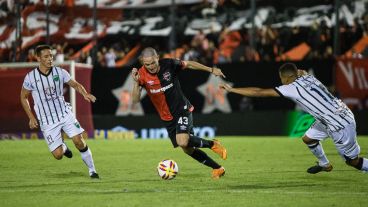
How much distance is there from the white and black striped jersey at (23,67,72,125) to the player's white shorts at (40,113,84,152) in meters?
0.07

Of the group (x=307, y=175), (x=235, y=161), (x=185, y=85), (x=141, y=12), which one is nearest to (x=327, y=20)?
(x=185, y=85)

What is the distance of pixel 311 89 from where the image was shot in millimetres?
10477

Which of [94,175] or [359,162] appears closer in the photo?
[359,162]

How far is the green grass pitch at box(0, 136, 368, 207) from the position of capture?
9086 mm

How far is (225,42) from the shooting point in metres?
23.9

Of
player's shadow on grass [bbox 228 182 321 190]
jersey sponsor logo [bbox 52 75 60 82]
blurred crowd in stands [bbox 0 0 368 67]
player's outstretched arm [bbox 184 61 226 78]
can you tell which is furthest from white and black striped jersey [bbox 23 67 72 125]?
blurred crowd in stands [bbox 0 0 368 67]

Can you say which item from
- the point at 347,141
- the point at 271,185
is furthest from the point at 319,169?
the point at 271,185

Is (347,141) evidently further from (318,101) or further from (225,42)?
(225,42)

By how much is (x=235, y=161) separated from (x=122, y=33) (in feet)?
40.5

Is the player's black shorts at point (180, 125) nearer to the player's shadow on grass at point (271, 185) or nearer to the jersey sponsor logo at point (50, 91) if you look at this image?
the player's shadow on grass at point (271, 185)

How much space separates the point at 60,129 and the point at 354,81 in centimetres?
1159

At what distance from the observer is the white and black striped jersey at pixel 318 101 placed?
10.4 m


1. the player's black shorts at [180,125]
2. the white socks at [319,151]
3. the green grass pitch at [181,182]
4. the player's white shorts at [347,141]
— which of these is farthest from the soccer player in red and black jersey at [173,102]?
the player's white shorts at [347,141]

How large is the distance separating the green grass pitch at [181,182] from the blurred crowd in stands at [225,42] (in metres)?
5.53
